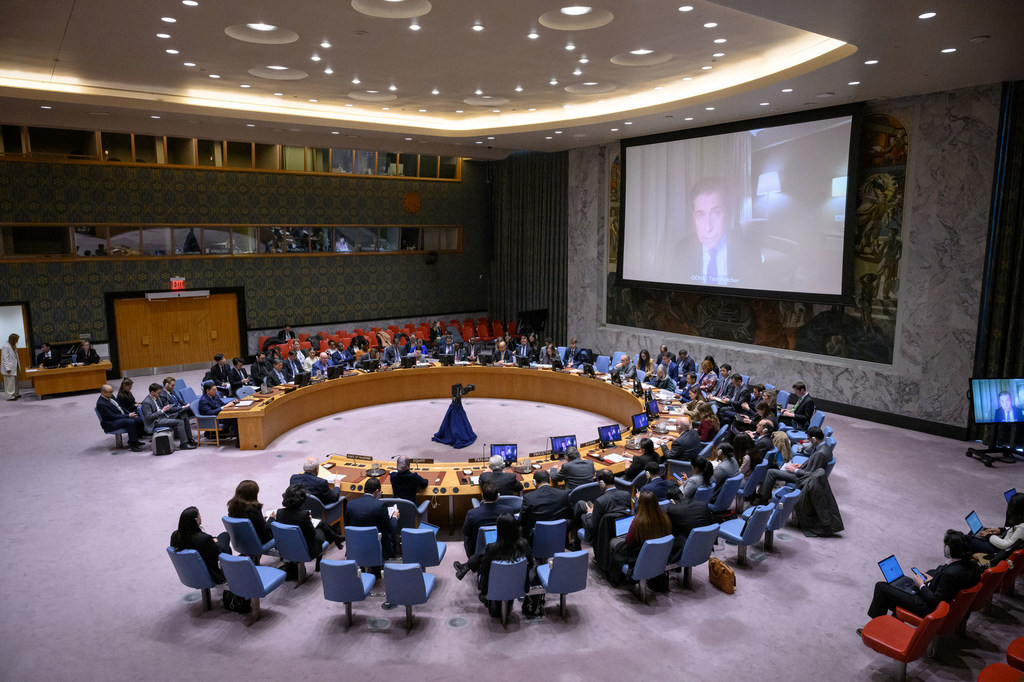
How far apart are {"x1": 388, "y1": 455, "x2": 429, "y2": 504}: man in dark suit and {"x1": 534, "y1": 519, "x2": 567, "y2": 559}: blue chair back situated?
147 centimetres

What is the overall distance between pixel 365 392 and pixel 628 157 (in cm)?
859

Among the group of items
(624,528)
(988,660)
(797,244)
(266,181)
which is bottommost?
(988,660)

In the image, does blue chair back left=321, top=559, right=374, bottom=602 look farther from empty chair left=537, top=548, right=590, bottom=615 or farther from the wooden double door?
the wooden double door

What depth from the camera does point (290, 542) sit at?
598 centimetres

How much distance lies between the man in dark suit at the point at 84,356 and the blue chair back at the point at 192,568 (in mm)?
10546

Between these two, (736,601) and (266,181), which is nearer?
(736,601)

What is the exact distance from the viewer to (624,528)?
630 cm

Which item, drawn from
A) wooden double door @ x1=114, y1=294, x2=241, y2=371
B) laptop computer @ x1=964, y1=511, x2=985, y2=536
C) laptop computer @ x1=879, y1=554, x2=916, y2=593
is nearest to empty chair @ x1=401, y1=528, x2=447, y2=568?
laptop computer @ x1=879, y1=554, x2=916, y2=593

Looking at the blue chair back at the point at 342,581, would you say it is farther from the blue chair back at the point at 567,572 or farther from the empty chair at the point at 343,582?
the blue chair back at the point at 567,572

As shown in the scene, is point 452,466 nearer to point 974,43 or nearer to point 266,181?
point 974,43

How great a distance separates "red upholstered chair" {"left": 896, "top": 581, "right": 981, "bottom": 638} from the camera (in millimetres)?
5051

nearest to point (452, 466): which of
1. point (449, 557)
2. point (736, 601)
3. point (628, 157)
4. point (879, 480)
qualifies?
point (449, 557)

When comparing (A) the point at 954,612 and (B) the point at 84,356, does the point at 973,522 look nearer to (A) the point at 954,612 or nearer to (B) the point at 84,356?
(A) the point at 954,612

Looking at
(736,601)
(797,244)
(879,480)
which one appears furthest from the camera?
(797,244)
